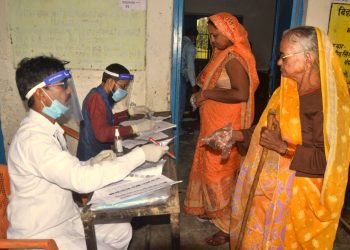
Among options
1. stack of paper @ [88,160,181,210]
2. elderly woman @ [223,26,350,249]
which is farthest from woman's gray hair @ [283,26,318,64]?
stack of paper @ [88,160,181,210]

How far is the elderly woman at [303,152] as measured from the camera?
1.62m

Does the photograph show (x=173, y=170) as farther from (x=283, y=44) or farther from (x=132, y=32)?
(x=132, y=32)

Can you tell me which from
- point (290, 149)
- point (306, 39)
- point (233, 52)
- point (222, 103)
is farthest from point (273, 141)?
point (233, 52)

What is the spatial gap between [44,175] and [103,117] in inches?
37.0

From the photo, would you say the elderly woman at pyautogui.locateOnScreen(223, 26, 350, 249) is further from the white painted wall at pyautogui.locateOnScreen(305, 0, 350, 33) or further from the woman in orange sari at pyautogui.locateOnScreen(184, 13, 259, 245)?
the white painted wall at pyautogui.locateOnScreen(305, 0, 350, 33)

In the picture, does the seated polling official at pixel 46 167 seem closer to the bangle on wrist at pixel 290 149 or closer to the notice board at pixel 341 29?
the bangle on wrist at pixel 290 149

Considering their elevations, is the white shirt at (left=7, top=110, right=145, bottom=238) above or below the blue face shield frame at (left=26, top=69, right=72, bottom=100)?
below

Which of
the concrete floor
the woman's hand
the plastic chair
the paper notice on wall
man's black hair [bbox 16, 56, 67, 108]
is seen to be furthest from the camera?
the paper notice on wall

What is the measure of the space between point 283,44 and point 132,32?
6.12 feet

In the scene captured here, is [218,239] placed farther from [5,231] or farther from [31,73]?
[31,73]

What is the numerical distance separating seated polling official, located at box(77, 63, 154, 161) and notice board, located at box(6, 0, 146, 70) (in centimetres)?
75

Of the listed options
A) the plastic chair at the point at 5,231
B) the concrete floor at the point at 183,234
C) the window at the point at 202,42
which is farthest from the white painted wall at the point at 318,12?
the window at the point at 202,42

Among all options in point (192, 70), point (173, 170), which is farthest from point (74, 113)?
point (192, 70)

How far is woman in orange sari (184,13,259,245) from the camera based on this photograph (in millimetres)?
Result: 2600
